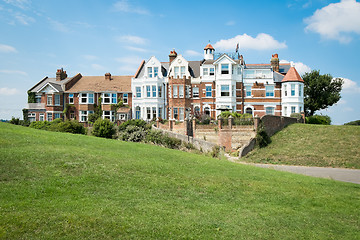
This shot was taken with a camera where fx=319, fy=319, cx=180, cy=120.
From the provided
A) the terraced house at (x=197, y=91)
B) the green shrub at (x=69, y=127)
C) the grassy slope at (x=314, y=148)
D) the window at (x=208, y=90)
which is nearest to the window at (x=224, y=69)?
the terraced house at (x=197, y=91)

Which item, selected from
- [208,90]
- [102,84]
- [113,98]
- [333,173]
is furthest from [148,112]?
[333,173]

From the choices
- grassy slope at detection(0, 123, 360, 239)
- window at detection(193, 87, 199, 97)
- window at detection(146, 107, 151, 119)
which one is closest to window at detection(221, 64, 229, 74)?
window at detection(193, 87, 199, 97)

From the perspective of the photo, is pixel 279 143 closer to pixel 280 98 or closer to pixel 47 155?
pixel 280 98

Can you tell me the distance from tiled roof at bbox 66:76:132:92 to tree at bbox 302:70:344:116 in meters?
30.8

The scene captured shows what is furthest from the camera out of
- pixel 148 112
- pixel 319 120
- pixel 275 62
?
pixel 275 62

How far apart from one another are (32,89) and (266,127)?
40.5 metres

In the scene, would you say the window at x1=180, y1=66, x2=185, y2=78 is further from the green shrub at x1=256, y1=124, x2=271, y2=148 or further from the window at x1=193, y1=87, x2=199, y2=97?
the green shrub at x1=256, y1=124, x2=271, y2=148

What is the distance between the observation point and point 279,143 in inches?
1385

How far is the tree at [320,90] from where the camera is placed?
179ft

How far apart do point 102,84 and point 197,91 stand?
56.5ft

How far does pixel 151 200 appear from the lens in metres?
11.5

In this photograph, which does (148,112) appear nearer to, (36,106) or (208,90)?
(208,90)

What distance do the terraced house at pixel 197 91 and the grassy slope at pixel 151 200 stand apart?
2712 cm

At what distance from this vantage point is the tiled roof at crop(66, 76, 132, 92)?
5256cm
